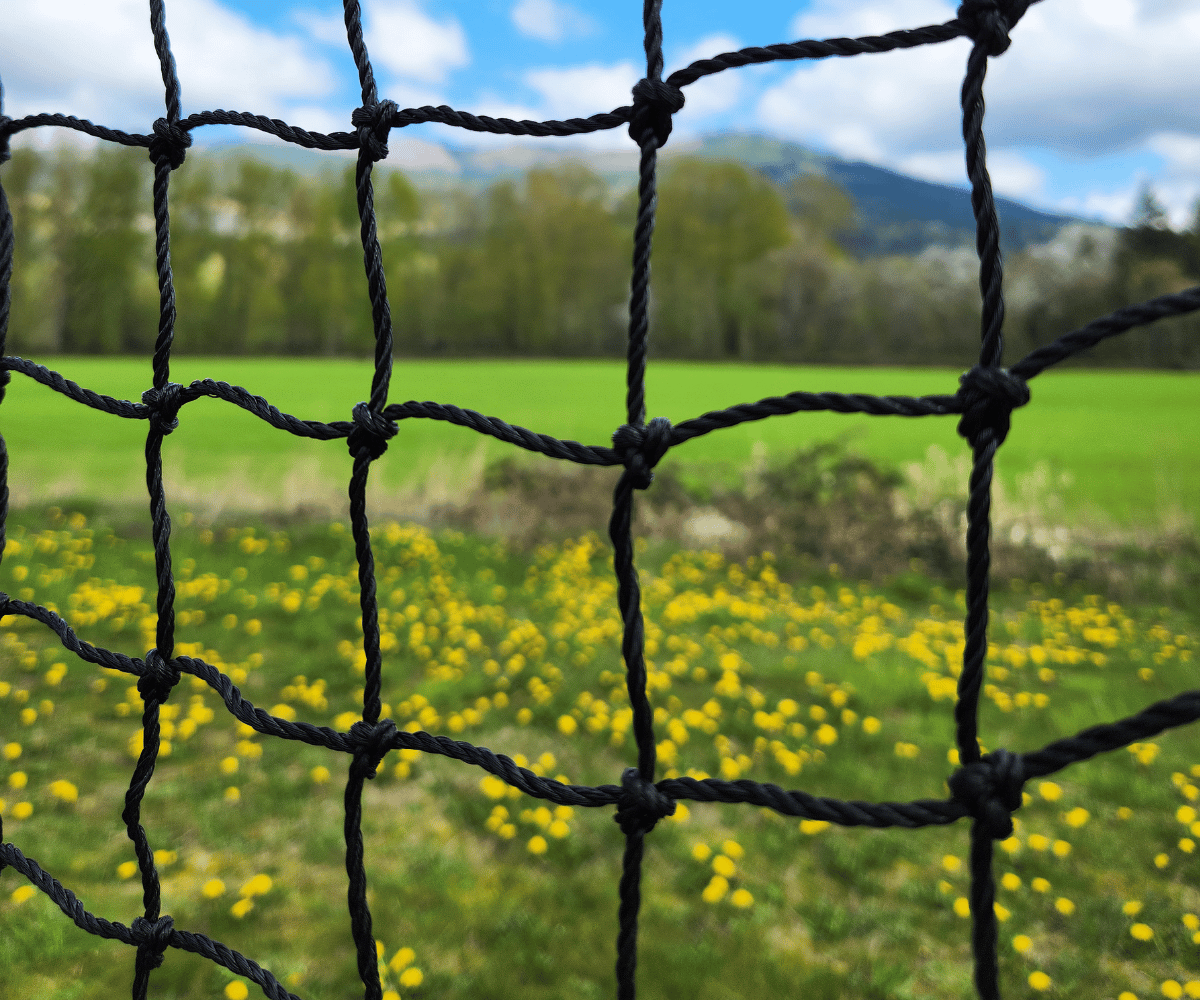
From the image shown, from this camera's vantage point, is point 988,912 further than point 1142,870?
No

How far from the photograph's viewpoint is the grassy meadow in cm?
191

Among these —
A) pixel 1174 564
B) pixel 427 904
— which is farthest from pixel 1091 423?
pixel 427 904

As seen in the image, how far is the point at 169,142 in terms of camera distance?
1.32 m

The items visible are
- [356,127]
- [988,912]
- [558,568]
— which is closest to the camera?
[988,912]

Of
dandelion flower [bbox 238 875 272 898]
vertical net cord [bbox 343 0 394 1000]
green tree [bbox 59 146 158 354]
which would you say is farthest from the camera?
green tree [bbox 59 146 158 354]

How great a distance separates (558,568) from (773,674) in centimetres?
197

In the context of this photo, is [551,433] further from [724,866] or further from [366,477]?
[366,477]

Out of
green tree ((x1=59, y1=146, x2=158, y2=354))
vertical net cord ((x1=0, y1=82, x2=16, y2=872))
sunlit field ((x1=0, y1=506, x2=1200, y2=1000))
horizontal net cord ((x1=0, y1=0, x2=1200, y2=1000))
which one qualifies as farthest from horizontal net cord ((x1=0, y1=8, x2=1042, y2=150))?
green tree ((x1=59, y1=146, x2=158, y2=354))

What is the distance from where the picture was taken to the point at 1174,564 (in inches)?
217

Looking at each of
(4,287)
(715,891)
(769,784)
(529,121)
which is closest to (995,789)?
(769,784)

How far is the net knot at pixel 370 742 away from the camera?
3.52 feet

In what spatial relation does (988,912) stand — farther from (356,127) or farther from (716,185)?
(716,185)

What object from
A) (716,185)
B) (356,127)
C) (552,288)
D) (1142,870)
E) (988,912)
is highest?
(716,185)

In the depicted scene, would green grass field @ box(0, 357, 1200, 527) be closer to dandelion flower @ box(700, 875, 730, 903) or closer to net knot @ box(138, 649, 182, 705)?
dandelion flower @ box(700, 875, 730, 903)
